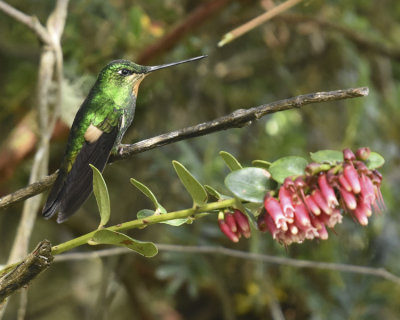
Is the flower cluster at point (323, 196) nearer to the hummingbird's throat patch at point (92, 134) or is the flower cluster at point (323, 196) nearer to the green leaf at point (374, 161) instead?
the green leaf at point (374, 161)

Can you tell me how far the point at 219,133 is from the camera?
2377 millimetres

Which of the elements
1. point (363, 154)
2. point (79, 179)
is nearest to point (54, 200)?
point (79, 179)

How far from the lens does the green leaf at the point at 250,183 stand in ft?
2.81

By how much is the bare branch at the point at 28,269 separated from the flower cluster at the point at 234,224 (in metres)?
0.26

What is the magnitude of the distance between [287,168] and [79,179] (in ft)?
1.51

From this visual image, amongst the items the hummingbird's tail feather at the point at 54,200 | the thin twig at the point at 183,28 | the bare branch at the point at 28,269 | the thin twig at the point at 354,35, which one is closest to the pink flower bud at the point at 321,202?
the bare branch at the point at 28,269

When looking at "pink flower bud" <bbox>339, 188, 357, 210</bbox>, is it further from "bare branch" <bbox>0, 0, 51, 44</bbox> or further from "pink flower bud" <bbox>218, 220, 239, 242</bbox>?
"bare branch" <bbox>0, 0, 51, 44</bbox>

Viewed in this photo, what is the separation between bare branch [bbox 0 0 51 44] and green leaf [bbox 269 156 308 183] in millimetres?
1018

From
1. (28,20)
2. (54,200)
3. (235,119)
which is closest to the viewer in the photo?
(235,119)

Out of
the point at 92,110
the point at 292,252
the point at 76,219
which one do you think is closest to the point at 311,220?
the point at 92,110

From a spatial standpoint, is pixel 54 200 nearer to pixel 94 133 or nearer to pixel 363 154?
pixel 94 133

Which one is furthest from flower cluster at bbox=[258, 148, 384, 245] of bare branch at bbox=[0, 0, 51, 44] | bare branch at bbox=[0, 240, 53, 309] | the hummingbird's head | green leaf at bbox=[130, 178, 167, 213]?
bare branch at bbox=[0, 0, 51, 44]

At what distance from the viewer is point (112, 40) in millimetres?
2314

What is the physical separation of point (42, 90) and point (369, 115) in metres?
1.46
